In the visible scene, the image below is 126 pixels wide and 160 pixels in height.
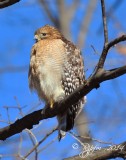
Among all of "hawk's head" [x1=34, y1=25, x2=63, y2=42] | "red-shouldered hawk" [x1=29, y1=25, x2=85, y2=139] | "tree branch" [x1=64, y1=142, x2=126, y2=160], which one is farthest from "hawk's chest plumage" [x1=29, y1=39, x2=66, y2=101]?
"tree branch" [x1=64, y1=142, x2=126, y2=160]

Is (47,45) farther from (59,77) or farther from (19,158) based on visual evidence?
(19,158)

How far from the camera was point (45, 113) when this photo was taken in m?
3.54

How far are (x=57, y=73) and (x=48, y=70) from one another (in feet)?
0.25

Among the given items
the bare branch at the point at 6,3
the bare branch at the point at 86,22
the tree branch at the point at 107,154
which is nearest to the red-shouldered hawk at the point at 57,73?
the tree branch at the point at 107,154

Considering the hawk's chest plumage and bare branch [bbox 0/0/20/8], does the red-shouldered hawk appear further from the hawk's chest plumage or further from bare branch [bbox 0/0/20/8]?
bare branch [bbox 0/0/20/8]

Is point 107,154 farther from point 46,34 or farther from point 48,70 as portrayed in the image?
point 46,34

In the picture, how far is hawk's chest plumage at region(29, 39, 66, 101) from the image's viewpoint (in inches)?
169

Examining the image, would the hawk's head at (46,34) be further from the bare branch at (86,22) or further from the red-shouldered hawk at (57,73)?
the bare branch at (86,22)

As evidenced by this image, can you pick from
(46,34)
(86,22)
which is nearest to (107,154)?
(46,34)

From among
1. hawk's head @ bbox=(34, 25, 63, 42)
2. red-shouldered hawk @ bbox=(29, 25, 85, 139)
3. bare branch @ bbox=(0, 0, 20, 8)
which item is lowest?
red-shouldered hawk @ bbox=(29, 25, 85, 139)

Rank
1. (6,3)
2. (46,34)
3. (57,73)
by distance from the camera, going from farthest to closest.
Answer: (46,34) < (57,73) < (6,3)

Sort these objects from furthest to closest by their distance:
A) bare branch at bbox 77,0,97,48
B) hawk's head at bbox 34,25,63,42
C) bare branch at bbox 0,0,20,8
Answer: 1. bare branch at bbox 77,0,97,48
2. hawk's head at bbox 34,25,63,42
3. bare branch at bbox 0,0,20,8

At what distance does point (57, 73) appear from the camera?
4273mm

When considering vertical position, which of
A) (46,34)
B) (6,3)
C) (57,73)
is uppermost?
(6,3)
